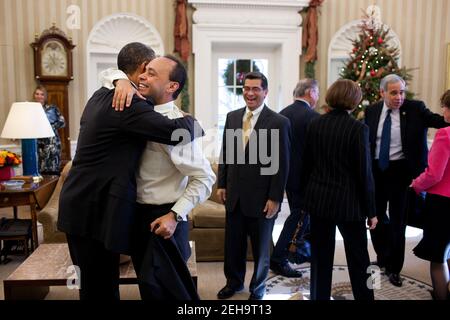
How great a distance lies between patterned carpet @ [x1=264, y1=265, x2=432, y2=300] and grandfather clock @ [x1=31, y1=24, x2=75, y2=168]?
4.00 meters

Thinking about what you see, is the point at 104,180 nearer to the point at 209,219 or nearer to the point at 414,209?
the point at 209,219

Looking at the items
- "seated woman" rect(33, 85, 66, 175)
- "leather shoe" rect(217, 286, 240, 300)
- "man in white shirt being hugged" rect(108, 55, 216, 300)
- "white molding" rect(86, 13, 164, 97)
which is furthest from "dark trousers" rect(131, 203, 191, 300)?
"white molding" rect(86, 13, 164, 97)

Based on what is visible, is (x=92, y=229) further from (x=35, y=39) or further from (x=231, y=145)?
(x=35, y=39)

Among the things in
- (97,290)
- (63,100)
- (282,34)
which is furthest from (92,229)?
(282,34)

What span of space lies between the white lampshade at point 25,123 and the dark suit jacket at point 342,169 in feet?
8.94

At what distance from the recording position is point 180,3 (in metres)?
6.17

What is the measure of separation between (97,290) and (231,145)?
1499 mm

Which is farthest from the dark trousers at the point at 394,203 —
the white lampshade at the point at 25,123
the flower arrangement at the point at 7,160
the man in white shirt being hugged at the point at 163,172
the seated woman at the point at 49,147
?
the seated woman at the point at 49,147

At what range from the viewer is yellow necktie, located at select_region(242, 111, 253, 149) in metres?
2.96

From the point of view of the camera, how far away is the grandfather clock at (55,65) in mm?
5973

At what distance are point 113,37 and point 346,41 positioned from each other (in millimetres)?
3433

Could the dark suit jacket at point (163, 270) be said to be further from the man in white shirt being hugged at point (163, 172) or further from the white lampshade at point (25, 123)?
the white lampshade at point (25, 123)

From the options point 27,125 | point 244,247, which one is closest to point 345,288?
point 244,247

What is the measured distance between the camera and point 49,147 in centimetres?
570
